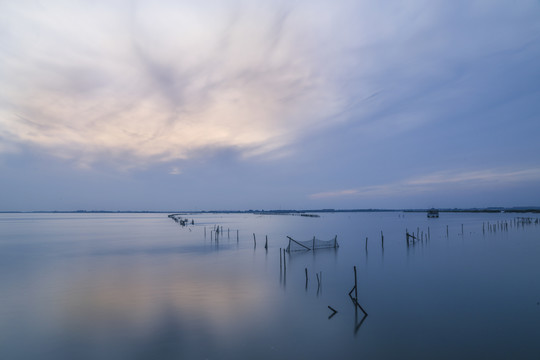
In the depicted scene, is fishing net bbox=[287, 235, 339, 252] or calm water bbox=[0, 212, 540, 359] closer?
calm water bbox=[0, 212, 540, 359]

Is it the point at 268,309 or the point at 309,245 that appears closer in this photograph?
the point at 268,309

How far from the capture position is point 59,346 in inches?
472

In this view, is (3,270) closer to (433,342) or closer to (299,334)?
(299,334)

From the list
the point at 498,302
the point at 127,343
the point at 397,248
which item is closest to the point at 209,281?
the point at 127,343

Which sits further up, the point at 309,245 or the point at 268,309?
the point at 309,245

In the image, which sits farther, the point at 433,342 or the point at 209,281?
the point at 209,281

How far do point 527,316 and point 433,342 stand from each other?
596cm

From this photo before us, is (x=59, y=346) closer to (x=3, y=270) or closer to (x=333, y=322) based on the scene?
(x=333, y=322)

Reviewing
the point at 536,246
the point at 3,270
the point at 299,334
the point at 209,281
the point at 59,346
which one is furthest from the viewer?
the point at 536,246

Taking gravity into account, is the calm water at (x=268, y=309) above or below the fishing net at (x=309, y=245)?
below

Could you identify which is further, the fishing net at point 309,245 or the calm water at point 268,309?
the fishing net at point 309,245

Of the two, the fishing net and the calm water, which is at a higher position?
the fishing net

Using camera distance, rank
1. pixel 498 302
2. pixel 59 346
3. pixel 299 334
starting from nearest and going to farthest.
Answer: pixel 59 346
pixel 299 334
pixel 498 302

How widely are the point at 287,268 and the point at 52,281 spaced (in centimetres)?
1688
